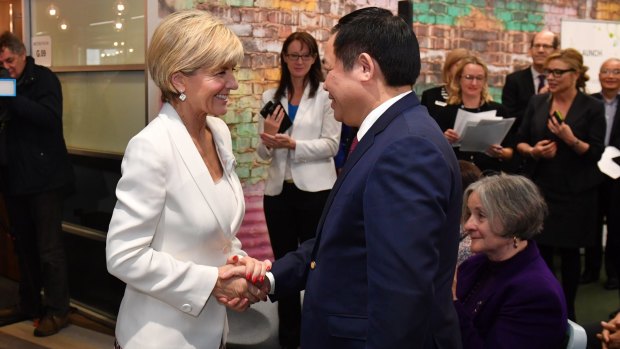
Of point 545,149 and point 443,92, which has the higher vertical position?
point 443,92

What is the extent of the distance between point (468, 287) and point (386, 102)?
107 cm

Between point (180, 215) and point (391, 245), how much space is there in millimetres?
621

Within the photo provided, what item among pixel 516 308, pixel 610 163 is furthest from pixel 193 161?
pixel 610 163

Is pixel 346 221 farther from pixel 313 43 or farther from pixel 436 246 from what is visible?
pixel 313 43

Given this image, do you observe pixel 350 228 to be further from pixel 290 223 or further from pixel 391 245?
pixel 290 223

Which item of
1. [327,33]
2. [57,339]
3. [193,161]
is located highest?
[327,33]

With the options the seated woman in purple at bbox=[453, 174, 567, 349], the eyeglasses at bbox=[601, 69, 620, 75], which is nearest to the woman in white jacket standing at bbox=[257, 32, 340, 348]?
the seated woman in purple at bbox=[453, 174, 567, 349]

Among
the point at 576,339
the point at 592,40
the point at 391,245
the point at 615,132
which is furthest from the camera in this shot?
the point at 592,40

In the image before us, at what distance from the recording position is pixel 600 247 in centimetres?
542

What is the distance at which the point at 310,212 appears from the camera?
12.3 ft

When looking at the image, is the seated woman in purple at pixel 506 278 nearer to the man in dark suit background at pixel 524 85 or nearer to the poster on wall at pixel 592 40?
the man in dark suit background at pixel 524 85

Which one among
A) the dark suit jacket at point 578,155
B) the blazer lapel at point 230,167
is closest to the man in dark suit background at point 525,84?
the dark suit jacket at point 578,155

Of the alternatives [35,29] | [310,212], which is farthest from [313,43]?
[35,29]

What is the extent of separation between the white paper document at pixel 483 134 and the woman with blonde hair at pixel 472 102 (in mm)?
69
